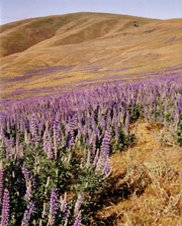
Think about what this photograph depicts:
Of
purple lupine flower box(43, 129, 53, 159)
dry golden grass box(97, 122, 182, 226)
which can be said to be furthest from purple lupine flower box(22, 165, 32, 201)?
dry golden grass box(97, 122, 182, 226)

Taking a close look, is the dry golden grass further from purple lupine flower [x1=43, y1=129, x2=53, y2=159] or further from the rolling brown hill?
the rolling brown hill

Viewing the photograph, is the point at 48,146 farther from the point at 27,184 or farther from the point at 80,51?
the point at 80,51

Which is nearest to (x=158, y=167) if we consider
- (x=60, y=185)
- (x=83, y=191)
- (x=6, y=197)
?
(x=83, y=191)

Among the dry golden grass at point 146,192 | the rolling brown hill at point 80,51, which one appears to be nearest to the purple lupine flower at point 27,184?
the dry golden grass at point 146,192

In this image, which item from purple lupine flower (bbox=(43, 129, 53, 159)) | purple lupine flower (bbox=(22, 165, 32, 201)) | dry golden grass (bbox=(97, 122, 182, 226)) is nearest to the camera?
purple lupine flower (bbox=(22, 165, 32, 201))

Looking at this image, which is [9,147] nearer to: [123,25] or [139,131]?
[139,131]

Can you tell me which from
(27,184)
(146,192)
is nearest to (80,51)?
(146,192)

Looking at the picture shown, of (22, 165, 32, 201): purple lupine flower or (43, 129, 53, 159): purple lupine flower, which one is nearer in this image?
(22, 165, 32, 201): purple lupine flower

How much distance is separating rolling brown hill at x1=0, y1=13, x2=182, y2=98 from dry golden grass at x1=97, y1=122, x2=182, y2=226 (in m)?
20.3

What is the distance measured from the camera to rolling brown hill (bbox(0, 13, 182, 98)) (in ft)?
97.7

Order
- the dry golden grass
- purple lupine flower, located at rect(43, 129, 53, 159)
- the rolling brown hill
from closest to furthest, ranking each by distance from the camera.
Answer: the dry golden grass
purple lupine flower, located at rect(43, 129, 53, 159)
the rolling brown hill

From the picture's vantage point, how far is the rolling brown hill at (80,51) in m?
29.8

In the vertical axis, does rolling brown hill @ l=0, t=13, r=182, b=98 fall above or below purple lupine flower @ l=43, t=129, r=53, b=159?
above

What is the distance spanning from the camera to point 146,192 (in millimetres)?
3004
